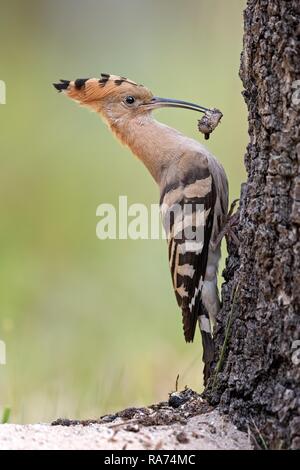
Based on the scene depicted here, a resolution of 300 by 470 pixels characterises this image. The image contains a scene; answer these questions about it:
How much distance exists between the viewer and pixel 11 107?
21.8 feet

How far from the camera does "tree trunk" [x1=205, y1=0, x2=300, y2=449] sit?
229 centimetres

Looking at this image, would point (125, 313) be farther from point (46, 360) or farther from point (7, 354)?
point (7, 354)

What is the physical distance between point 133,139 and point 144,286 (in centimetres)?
169

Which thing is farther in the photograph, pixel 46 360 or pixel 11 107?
pixel 11 107

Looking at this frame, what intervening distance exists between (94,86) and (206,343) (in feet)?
4.13

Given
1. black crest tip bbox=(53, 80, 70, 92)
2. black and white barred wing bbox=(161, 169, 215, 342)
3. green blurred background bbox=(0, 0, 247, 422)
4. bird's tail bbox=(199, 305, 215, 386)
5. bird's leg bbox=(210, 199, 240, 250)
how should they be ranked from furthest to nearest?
green blurred background bbox=(0, 0, 247, 422)
black crest tip bbox=(53, 80, 70, 92)
black and white barred wing bbox=(161, 169, 215, 342)
bird's leg bbox=(210, 199, 240, 250)
bird's tail bbox=(199, 305, 215, 386)

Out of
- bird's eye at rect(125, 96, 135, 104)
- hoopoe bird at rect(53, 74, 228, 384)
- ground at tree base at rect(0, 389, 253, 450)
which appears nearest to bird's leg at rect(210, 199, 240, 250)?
hoopoe bird at rect(53, 74, 228, 384)

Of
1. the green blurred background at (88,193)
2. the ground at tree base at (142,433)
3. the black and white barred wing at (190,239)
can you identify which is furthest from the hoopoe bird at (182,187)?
the ground at tree base at (142,433)

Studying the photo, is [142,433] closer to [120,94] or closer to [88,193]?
[120,94]

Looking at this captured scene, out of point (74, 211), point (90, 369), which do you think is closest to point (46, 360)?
point (90, 369)

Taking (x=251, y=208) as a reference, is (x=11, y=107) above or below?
above

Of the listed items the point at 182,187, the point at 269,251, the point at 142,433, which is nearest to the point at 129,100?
the point at 182,187

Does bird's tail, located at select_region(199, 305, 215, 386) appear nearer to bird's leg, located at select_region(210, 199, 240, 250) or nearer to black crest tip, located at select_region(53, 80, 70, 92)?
bird's leg, located at select_region(210, 199, 240, 250)

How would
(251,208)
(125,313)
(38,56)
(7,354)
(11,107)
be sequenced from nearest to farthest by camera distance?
(251,208) → (7,354) → (125,313) → (11,107) → (38,56)
